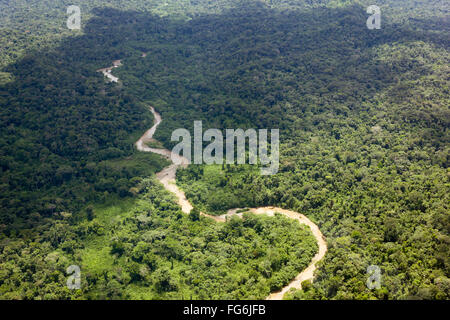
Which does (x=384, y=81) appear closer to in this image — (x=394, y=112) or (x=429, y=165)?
(x=394, y=112)

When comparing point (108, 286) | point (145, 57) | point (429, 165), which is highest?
point (145, 57)

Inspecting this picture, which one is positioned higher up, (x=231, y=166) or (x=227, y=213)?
(x=231, y=166)

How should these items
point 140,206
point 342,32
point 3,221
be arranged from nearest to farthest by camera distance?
point 3,221 → point 140,206 → point 342,32

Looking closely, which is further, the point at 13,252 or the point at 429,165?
the point at 429,165

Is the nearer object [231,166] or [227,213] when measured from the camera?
[227,213]

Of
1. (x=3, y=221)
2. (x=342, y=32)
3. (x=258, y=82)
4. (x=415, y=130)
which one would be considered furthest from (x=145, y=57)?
(x=415, y=130)

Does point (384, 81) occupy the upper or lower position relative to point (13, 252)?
upper

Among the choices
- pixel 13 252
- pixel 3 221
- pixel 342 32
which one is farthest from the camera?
pixel 342 32
